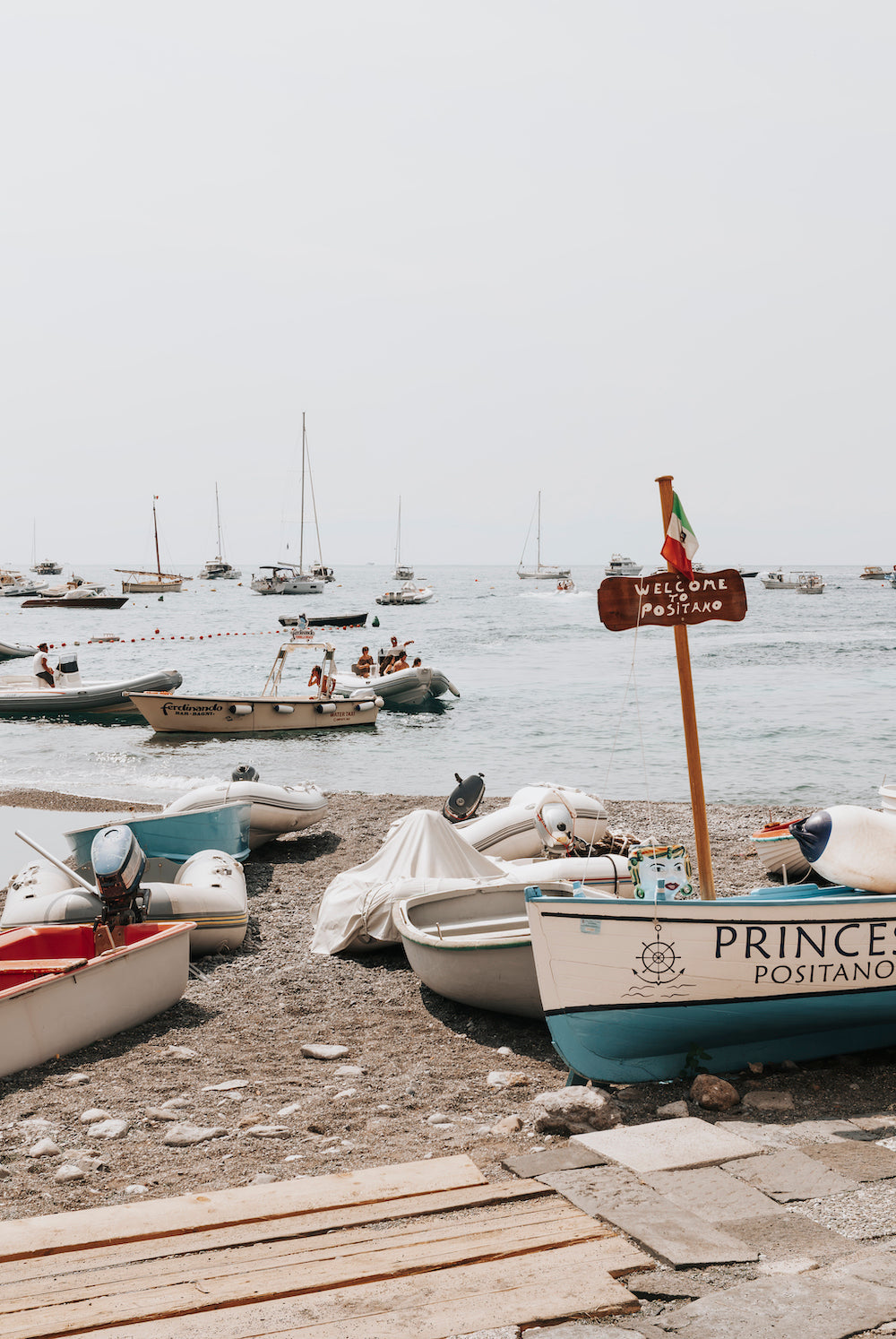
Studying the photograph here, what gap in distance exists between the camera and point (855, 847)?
6203 mm

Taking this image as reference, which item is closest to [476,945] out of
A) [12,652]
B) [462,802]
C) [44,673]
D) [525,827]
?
[525,827]

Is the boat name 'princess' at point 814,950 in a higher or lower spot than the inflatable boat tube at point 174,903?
higher

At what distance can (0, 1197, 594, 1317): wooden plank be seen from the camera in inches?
139

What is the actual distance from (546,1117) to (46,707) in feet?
83.0

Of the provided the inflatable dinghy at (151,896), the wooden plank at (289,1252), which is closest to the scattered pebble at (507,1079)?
the wooden plank at (289,1252)

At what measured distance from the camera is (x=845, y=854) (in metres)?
6.21

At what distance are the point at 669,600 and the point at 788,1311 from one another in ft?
13.7

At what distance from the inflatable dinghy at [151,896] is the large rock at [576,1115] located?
388 cm

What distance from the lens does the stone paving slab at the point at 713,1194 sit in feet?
13.3

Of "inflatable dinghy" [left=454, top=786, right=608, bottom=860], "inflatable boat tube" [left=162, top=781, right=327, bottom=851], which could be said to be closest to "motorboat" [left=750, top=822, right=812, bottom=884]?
"inflatable dinghy" [left=454, top=786, right=608, bottom=860]

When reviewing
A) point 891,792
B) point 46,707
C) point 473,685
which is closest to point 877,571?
point 473,685

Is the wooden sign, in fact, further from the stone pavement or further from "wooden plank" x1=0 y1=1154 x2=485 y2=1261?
"wooden plank" x1=0 y1=1154 x2=485 y2=1261

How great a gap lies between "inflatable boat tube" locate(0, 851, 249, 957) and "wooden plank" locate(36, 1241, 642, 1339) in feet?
17.9

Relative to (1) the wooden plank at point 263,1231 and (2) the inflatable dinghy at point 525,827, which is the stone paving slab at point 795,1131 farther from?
(2) the inflatable dinghy at point 525,827
